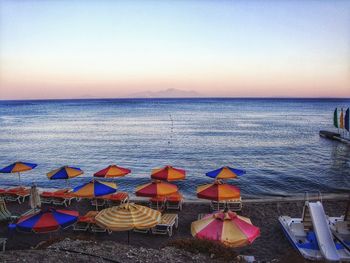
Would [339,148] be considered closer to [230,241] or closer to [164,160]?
[164,160]

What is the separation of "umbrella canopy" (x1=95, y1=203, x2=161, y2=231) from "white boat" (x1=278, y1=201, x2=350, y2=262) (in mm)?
5562

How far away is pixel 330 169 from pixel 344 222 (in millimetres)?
19887

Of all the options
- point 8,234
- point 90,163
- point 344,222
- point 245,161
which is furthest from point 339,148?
point 8,234

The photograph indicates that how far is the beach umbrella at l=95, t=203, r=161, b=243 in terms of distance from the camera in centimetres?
1052

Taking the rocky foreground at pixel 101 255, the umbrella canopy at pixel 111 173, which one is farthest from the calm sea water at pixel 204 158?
the rocky foreground at pixel 101 255

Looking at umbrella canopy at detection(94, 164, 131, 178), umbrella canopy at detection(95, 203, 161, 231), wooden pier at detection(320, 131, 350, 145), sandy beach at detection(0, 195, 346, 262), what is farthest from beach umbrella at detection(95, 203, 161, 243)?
wooden pier at detection(320, 131, 350, 145)

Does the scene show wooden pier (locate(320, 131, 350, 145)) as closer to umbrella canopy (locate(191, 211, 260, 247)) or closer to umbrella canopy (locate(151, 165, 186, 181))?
umbrella canopy (locate(151, 165, 186, 181))

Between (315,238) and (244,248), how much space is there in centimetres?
261

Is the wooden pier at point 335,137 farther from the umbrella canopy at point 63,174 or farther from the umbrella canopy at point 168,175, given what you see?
the umbrella canopy at point 63,174

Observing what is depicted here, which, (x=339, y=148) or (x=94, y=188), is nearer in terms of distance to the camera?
(x=94, y=188)

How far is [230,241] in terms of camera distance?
10031mm

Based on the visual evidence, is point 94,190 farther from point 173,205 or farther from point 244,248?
point 244,248

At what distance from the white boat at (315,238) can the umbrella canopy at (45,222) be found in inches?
328

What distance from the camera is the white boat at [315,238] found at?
36.2 feet
